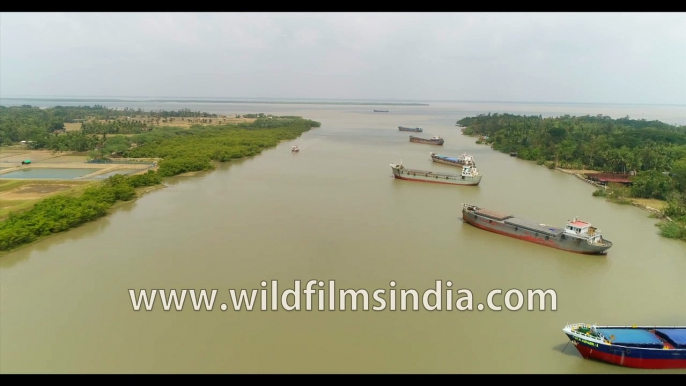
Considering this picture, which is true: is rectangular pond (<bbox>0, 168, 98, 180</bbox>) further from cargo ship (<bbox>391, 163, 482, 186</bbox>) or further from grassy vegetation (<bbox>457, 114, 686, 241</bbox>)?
grassy vegetation (<bbox>457, 114, 686, 241</bbox>)

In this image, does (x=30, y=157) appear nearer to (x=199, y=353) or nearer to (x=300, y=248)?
(x=300, y=248)

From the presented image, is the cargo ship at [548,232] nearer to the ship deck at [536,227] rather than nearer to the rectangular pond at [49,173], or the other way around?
the ship deck at [536,227]

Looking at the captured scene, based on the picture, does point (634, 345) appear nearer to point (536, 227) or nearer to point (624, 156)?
point (536, 227)

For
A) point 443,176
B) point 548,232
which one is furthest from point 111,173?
point 548,232

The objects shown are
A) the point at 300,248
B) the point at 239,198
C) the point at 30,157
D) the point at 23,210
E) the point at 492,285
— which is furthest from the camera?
the point at 30,157

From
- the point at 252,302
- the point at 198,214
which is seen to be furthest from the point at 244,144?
the point at 252,302

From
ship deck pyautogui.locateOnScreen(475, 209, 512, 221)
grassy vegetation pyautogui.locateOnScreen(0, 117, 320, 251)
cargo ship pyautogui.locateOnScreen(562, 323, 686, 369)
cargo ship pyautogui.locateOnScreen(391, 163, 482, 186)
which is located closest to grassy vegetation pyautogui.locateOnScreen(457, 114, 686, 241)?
ship deck pyautogui.locateOnScreen(475, 209, 512, 221)
